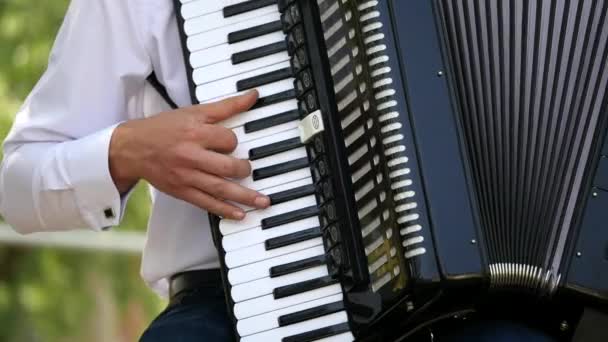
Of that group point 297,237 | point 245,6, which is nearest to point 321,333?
point 297,237

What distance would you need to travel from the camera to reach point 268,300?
73.2 inches

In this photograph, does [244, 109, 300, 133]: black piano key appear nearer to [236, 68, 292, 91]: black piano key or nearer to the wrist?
[236, 68, 292, 91]: black piano key

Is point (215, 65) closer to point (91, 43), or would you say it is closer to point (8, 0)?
point (91, 43)

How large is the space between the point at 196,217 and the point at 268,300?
0.82 ft

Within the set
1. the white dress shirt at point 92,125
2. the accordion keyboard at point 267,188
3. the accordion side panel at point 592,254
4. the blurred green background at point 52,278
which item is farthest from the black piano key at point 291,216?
the blurred green background at point 52,278

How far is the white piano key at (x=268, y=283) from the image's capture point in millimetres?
1854

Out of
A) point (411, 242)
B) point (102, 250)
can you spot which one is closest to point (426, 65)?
point (411, 242)

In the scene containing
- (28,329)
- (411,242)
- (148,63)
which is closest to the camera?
(411,242)

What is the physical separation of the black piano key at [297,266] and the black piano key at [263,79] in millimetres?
242

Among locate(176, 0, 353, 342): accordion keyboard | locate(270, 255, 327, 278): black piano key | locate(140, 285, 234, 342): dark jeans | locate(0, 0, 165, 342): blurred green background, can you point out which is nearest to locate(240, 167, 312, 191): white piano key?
locate(176, 0, 353, 342): accordion keyboard

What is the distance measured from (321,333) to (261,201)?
0.19 meters

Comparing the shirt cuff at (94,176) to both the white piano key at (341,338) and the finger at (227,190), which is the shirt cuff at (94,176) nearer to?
the finger at (227,190)

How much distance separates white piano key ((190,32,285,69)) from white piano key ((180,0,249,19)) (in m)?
0.05

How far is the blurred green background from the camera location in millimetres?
3654
